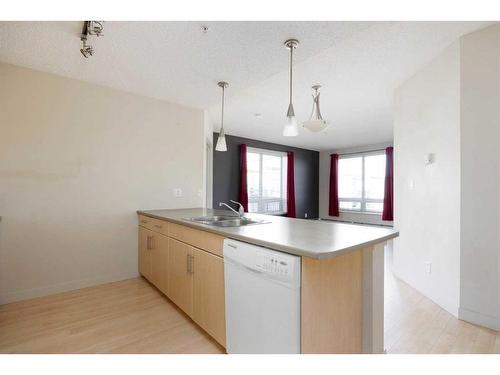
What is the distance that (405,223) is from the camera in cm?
287

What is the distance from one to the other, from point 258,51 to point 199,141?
1673mm

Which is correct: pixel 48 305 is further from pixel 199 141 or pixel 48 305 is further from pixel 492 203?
pixel 492 203

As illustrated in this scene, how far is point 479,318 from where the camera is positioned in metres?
1.90

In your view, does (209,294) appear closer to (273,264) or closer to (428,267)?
(273,264)

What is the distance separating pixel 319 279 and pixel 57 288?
2579 millimetres

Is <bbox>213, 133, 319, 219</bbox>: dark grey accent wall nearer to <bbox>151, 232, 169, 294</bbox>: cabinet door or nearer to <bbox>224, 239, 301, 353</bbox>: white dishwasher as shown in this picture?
<bbox>151, 232, 169, 294</bbox>: cabinet door

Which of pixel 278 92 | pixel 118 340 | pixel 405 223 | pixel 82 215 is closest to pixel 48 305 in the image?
pixel 82 215

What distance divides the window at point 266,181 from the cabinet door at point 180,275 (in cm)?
427

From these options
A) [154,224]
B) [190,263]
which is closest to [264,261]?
[190,263]

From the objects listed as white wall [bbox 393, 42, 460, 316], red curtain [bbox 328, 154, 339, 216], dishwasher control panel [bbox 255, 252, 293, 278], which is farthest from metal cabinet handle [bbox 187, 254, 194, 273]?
red curtain [bbox 328, 154, 339, 216]

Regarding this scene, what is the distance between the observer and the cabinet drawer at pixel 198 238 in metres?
1.55

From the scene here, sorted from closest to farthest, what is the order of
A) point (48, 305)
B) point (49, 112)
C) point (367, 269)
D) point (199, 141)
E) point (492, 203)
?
point (367, 269) → point (492, 203) → point (48, 305) → point (49, 112) → point (199, 141)

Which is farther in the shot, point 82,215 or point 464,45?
point 82,215

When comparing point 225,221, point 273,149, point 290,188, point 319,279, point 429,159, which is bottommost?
point 319,279
